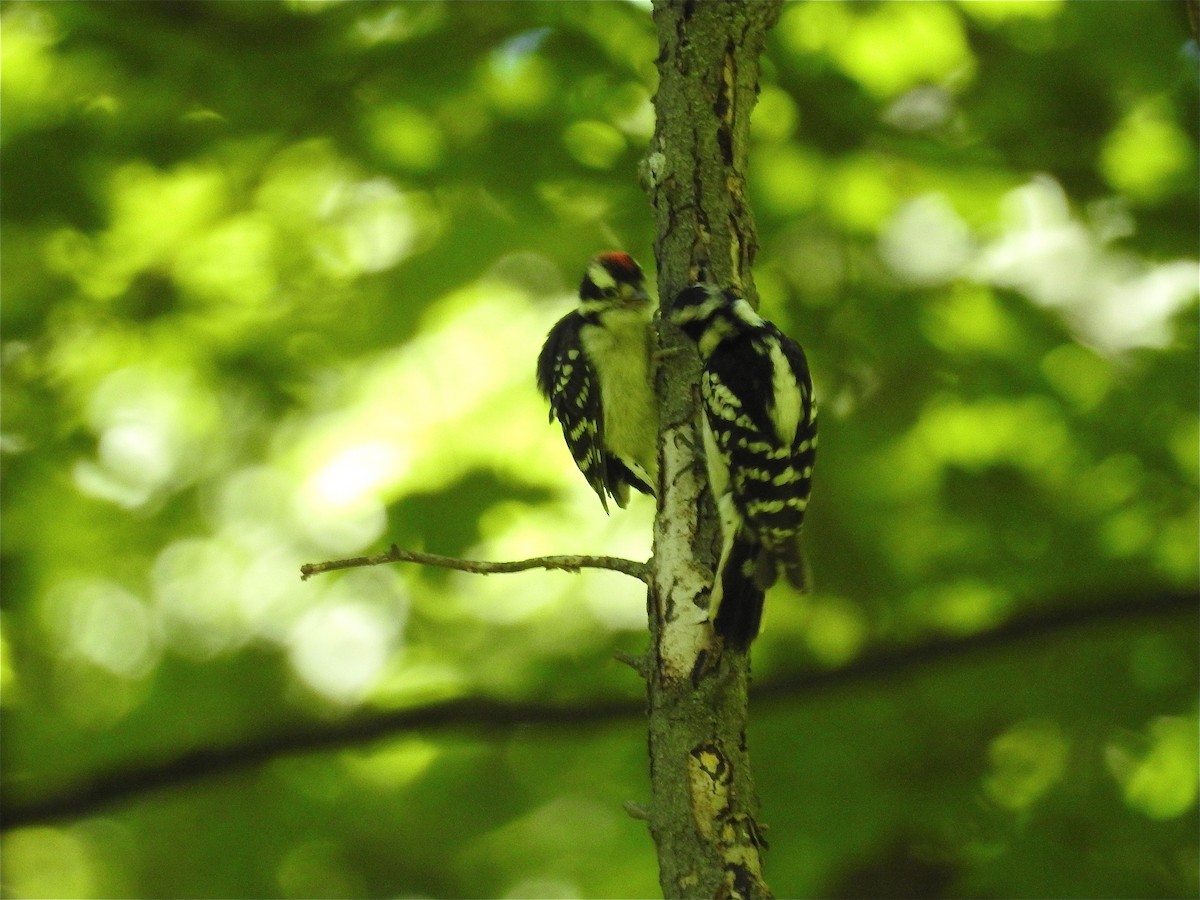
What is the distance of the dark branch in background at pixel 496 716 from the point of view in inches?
189

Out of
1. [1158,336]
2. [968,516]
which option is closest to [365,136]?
[968,516]

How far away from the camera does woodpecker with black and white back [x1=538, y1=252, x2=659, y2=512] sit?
167 inches

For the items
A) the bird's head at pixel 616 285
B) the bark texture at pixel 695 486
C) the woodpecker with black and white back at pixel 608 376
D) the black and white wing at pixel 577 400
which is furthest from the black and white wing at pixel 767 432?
the black and white wing at pixel 577 400

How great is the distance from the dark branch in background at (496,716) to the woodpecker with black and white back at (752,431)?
1506mm

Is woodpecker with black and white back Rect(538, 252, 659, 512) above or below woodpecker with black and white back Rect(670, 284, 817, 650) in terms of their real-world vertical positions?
above

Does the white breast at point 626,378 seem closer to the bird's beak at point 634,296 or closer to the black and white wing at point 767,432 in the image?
the bird's beak at point 634,296

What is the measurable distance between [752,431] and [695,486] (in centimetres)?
26

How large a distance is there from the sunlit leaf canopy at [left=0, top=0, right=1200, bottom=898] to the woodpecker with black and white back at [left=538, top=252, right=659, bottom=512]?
963mm

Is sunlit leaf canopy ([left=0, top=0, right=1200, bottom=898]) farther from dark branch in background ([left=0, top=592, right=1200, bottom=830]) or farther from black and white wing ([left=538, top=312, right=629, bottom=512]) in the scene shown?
black and white wing ([left=538, top=312, right=629, bottom=512])

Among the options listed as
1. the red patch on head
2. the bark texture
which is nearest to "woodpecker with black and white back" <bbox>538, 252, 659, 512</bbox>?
the red patch on head

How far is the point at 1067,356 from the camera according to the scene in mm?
5020

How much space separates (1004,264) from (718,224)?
239 cm

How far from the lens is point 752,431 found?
3285mm

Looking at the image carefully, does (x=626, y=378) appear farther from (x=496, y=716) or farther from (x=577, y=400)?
(x=496, y=716)
